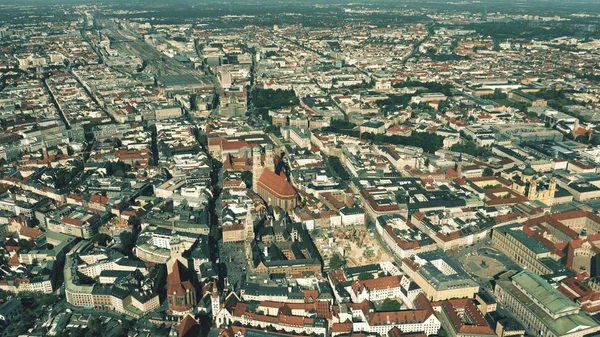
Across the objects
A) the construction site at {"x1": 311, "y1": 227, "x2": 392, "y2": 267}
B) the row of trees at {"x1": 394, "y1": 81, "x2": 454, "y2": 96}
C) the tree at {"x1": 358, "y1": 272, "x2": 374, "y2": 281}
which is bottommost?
the construction site at {"x1": 311, "y1": 227, "x2": 392, "y2": 267}

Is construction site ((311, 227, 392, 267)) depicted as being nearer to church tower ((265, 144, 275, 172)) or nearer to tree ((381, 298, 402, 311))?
tree ((381, 298, 402, 311))

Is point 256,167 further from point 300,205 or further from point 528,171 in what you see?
point 528,171

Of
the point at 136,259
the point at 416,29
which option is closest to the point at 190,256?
the point at 136,259

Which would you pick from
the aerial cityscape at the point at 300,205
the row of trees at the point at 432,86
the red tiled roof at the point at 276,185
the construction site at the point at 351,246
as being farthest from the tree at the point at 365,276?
the row of trees at the point at 432,86

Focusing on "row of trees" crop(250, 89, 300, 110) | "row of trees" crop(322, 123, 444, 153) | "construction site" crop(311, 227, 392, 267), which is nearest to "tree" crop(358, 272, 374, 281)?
"construction site" crop(311, 227, 392, 267)

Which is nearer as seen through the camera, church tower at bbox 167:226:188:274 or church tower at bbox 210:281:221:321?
church tower at bbox 210:281:221:321

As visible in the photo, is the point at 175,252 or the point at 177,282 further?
the point at 175,252

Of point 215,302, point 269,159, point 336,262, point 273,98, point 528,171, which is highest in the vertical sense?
point 269,159

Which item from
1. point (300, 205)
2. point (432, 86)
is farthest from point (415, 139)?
point (432, 86)
